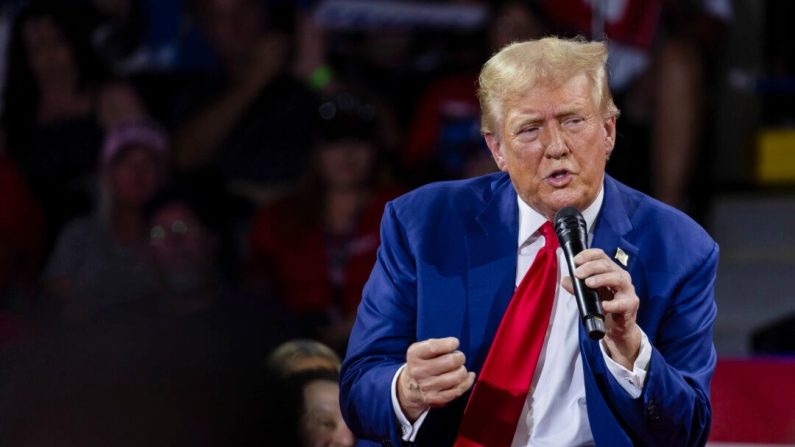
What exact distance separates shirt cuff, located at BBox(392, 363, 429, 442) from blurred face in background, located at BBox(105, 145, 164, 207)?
283 cm

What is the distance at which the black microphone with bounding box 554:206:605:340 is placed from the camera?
5.07ft

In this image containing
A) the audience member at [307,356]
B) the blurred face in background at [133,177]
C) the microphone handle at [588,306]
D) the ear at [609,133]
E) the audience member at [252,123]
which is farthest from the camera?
the audience member at [252,123]

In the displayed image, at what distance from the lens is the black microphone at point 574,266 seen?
5.07 ft

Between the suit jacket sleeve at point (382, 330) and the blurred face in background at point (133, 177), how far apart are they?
2687 millimetres

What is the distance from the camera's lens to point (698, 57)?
16.3 feet

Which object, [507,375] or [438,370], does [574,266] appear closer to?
[438,370]

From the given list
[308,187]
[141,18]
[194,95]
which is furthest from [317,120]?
[141,18]

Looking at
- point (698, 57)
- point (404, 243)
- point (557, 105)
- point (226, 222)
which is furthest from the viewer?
point (698, 57)

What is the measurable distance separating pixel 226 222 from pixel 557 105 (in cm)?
294

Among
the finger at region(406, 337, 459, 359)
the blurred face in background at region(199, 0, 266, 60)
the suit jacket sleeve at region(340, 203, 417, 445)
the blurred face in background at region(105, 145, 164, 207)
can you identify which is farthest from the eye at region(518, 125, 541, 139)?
the blurred face in background at region(199, 0, 266, 60)

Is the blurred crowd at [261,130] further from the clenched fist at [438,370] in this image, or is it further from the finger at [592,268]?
the finger at [592,268]

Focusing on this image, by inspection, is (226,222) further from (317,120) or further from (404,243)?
(404,243)

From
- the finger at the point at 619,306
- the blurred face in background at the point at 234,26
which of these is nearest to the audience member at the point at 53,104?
the blurred face in background at the point at 234,26

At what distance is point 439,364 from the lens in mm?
1673
